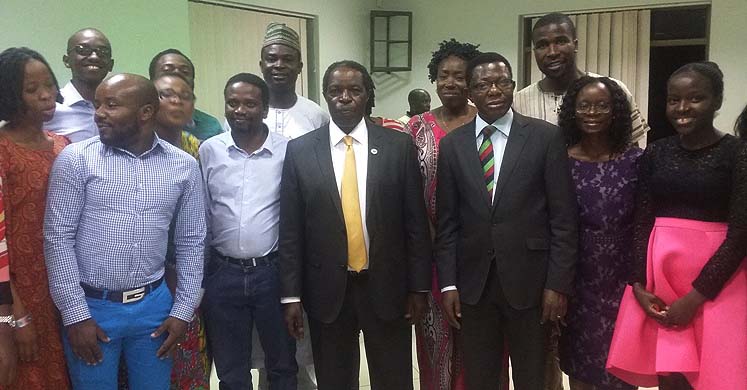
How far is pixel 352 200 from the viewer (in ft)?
7.10

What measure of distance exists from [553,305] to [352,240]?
0.75 metres

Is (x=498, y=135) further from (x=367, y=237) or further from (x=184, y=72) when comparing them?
(x=184, y=72)

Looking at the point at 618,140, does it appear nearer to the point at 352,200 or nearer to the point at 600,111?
the point at 600,111

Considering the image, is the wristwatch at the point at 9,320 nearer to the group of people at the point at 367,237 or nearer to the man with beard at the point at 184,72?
the group of people at the point at 367,237

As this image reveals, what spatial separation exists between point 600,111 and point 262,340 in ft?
5.10

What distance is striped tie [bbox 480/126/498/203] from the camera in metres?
2.16

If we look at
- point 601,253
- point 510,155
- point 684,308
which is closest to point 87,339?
point 510,155

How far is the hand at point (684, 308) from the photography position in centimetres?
194

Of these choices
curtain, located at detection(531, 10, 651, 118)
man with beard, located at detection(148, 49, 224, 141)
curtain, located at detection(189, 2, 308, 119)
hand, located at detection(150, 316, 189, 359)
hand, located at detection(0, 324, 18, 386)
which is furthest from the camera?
curtain, located at detection(531, 10, 651, 118)

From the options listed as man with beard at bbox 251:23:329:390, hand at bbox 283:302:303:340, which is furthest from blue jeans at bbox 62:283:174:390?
man with beard at bbox 251:23:329:390

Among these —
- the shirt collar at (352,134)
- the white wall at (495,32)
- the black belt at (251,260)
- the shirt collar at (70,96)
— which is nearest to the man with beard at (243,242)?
the black belt at (251,260)

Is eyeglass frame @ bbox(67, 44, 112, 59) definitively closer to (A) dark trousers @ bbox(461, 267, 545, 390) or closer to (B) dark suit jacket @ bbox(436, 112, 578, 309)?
(B) dark suit jacket @ bbox(436, 112, 578, 309)

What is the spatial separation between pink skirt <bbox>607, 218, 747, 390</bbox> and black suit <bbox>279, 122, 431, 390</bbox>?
0.73 meters

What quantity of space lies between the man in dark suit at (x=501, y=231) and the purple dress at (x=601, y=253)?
12cm
